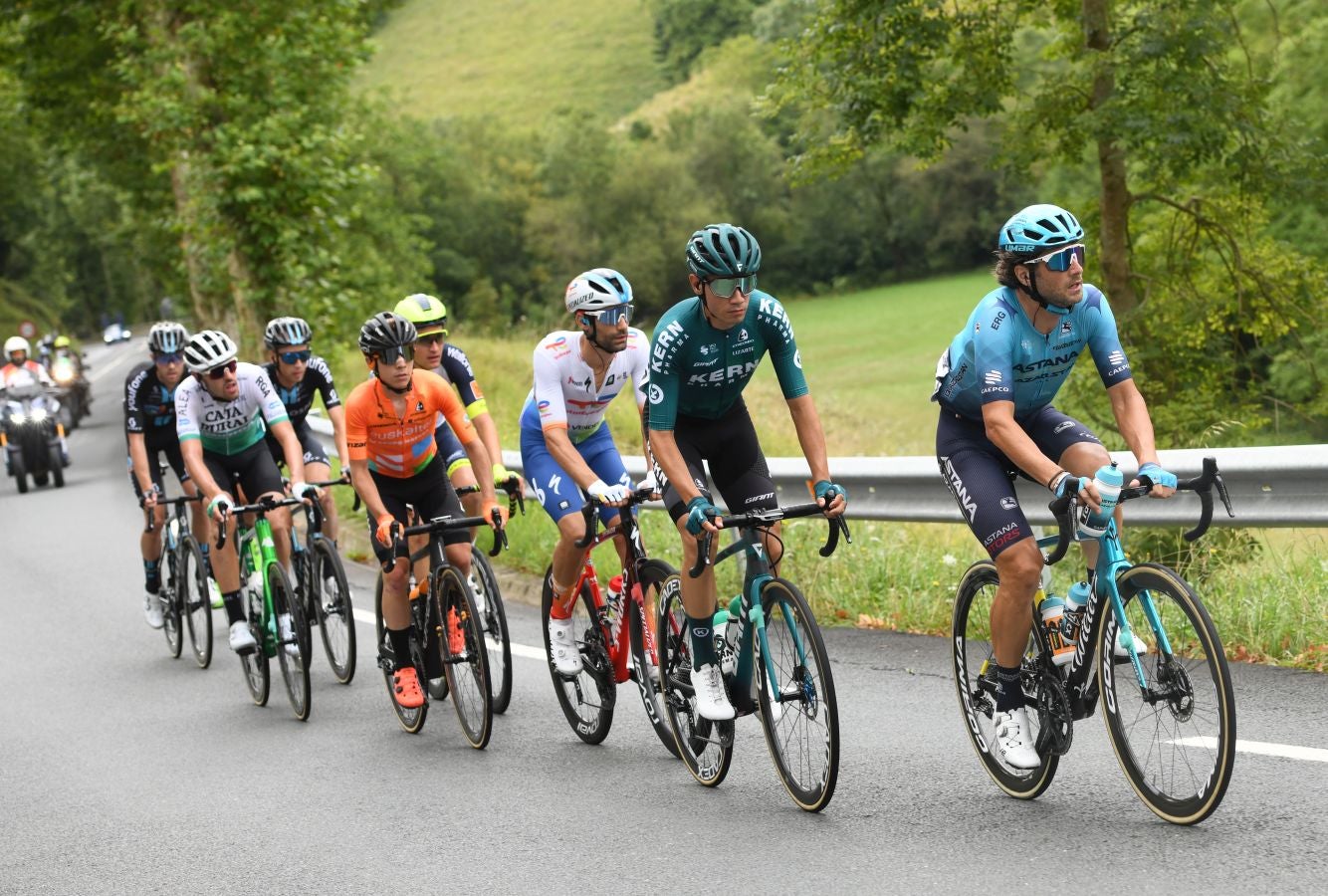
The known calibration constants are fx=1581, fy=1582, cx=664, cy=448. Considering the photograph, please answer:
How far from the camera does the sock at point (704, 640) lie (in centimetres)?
618

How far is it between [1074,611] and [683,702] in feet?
5.82

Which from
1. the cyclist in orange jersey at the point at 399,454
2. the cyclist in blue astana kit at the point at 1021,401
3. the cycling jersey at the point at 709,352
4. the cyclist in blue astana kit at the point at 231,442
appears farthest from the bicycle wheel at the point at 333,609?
the cyclist in blue astana kit at the point at 1021,401

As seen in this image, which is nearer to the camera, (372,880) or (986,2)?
(372,880)

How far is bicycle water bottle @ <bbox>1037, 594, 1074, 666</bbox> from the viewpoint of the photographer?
5.40 m

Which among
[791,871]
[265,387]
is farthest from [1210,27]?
[791,871]

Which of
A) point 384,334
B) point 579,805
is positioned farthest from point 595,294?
point 579,805

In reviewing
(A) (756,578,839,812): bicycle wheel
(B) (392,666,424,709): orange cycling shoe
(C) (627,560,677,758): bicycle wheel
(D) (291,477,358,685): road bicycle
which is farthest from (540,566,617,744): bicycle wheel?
(D) (291,477,358,685): road bicycle

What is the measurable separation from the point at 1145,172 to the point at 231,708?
1151cm

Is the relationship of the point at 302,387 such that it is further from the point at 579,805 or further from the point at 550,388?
the point at 579,805

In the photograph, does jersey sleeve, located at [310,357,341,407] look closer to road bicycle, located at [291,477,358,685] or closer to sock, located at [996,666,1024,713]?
road bicycle, located at [291,477,358,685]

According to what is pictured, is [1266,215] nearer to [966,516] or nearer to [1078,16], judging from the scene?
[1078,16]

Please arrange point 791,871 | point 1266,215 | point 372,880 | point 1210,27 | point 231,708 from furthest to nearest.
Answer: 1. point 1266,215
2. point 1210,27
3. point 231,708
4. point 372,880
5. point 791,871

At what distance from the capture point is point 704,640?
618cm

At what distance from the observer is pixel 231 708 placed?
29.0ft
